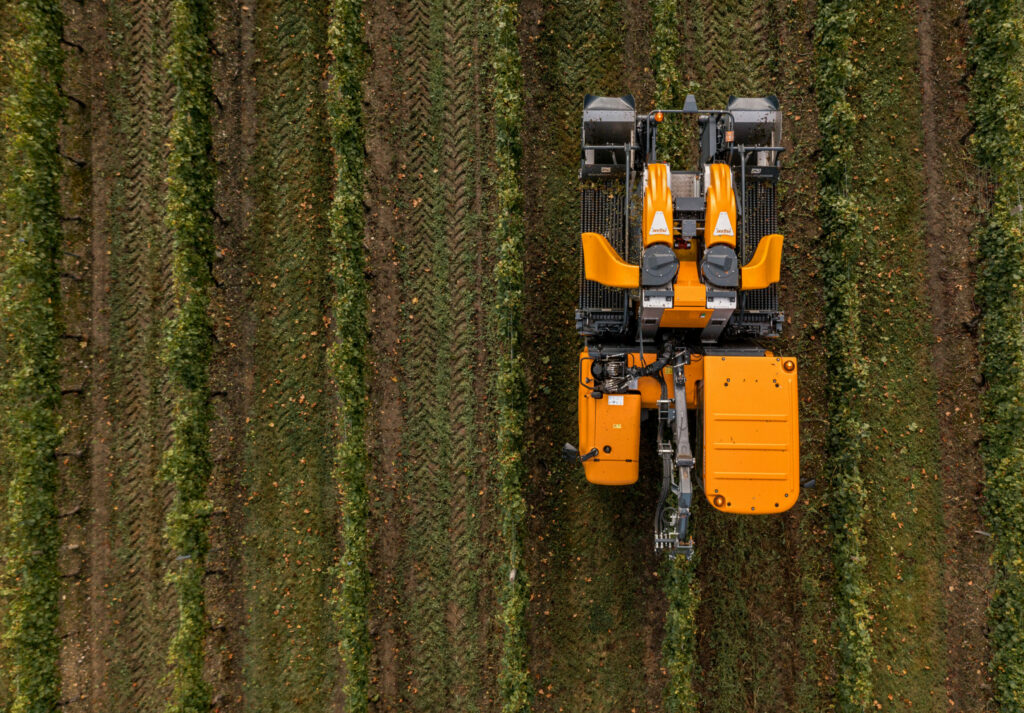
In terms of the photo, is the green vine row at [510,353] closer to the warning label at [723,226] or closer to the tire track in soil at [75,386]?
the warning label at [723,226]

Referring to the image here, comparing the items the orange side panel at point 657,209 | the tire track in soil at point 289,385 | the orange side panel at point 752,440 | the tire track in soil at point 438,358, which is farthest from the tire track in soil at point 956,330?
the tire track in soil at point 289,385

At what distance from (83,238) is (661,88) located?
40.8 ft

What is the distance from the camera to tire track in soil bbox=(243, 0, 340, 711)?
1105cm

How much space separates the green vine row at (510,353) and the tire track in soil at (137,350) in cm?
704

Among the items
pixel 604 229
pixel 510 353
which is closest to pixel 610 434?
pixel 510 353

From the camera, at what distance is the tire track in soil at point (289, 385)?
11055mm

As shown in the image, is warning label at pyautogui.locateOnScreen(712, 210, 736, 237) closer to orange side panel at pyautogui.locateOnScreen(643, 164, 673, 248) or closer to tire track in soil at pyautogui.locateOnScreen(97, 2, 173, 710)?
orange side panel at pyautogui.locateOnScreen(643, 164, 673, 248)

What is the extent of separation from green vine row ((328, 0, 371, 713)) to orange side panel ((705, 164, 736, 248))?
265 inches

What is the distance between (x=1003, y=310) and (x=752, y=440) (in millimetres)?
6807

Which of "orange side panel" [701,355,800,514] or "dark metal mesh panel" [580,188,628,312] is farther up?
"dark metal mesh panel" [580,188,628,312]

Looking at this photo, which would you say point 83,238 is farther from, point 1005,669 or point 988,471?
point 1005,669

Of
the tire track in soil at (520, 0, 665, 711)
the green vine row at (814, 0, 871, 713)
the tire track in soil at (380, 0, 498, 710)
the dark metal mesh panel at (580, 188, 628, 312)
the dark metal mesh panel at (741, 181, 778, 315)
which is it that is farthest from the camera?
the tire track in soil at (380, 0, 498, 710)

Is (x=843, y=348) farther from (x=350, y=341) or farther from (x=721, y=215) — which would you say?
(x=350, y=341)

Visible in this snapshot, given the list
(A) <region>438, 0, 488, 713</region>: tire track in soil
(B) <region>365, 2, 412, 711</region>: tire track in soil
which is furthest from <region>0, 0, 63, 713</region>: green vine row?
(A) <region>438, 0, 488, 713</region>: tire track in soil
